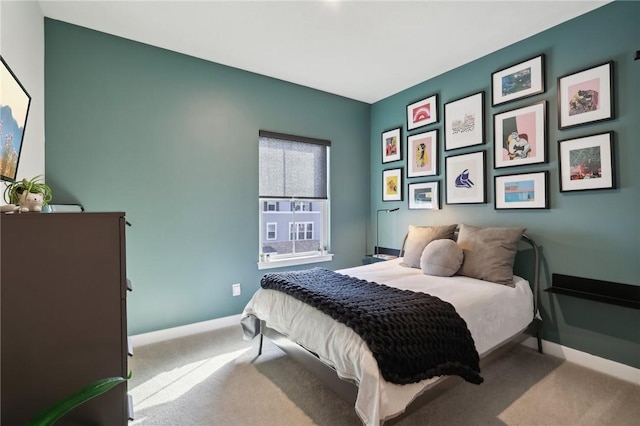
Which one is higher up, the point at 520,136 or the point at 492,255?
the point at 520,136

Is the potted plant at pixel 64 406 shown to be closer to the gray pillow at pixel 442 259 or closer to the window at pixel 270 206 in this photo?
the gray pillow at pixel 442 259

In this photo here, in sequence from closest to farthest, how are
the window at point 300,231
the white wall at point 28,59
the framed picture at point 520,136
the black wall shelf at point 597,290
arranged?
the white wall at point 28,59 → the black wall shelf at point 597,290 → the framed picture at point 520,136 → the window at point 300,231

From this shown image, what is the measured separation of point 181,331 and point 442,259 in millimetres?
2552

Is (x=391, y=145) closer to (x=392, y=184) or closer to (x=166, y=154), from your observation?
(x=392, y=184)

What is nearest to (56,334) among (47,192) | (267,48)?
(47,192)

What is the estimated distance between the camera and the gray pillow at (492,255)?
246 centimetres

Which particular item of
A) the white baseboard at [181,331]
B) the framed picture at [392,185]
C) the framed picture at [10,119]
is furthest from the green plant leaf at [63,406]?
the framed picture at [392,185]

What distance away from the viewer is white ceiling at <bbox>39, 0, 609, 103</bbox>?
7.43 feet

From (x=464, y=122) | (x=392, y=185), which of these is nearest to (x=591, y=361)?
(x=464, y=122)

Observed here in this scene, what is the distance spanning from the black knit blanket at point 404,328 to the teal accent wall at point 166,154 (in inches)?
54.8

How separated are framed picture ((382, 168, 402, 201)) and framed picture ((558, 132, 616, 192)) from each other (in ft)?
5.58

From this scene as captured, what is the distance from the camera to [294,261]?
3.63m

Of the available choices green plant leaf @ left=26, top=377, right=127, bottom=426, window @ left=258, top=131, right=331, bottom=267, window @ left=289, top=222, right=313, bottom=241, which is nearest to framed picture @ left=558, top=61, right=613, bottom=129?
window @ left=258, top=131, right=331, bottom=267

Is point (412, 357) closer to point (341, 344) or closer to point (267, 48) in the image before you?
point (341, 344)
